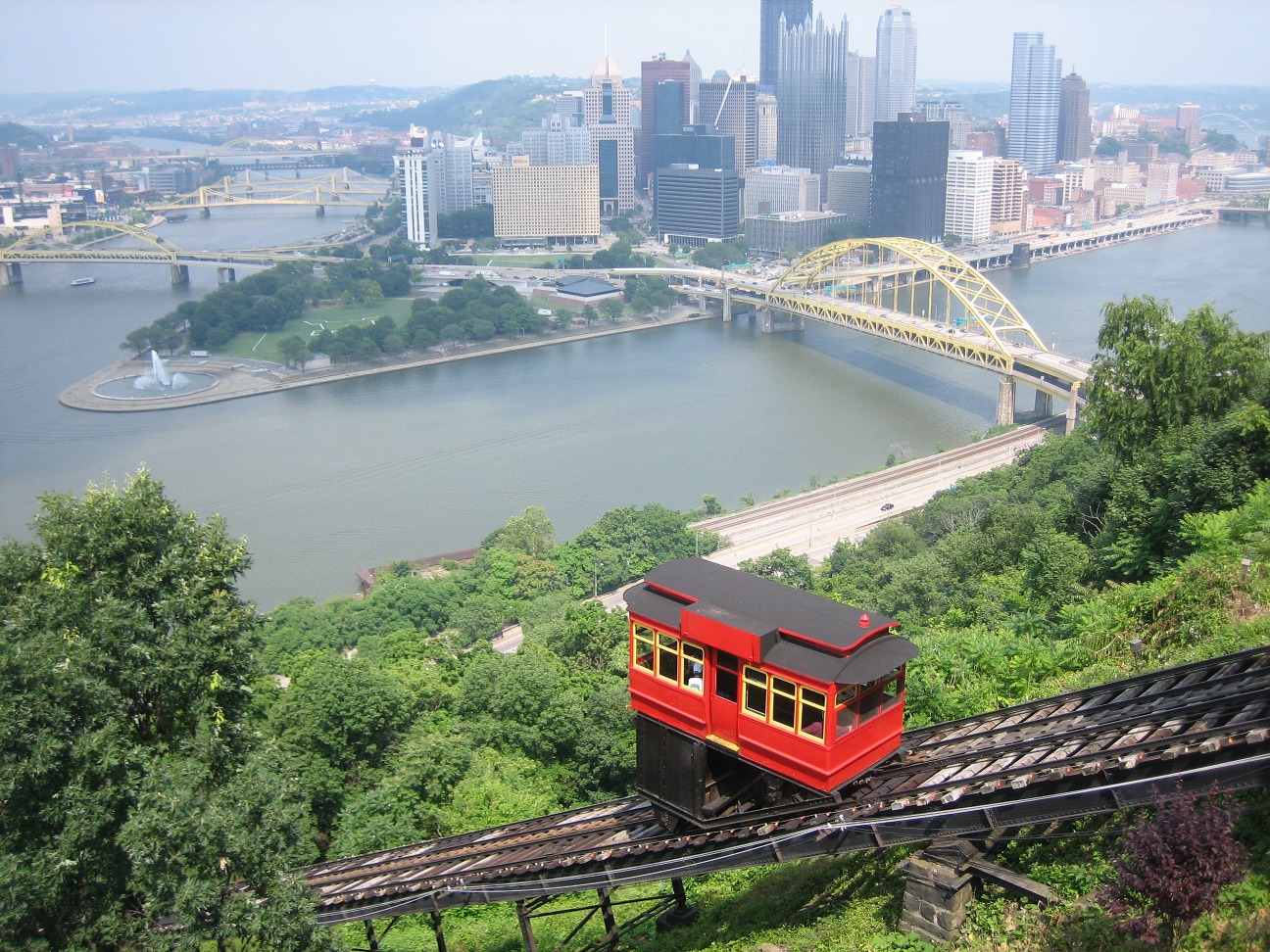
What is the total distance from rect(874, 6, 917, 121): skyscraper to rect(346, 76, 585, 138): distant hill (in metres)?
27.5

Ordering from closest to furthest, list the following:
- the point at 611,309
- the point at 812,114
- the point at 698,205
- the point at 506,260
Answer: the point at 611,309 < the point at 506,260 < the point at 698,205 < the point at 812,114

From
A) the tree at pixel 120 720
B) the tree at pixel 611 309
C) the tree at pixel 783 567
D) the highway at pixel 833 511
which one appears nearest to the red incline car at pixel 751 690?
the tree at pixel 120 720

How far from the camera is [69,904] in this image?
4754 mm

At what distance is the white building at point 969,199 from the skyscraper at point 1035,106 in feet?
73.7

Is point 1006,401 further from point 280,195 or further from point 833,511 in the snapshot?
point 280,195

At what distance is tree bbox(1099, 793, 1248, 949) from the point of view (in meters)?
2.95

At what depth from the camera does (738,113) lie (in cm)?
6384

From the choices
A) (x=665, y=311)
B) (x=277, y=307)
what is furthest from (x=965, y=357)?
(x=277, y=307)

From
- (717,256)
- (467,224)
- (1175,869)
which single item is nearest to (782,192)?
(717,256)

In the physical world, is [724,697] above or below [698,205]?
below

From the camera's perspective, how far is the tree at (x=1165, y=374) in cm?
993

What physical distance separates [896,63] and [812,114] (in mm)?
26507

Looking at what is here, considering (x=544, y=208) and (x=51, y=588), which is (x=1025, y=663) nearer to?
(x=51, y=588)

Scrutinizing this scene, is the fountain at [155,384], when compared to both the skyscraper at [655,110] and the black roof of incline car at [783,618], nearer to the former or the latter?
the black roof of incline car at [783,618]
